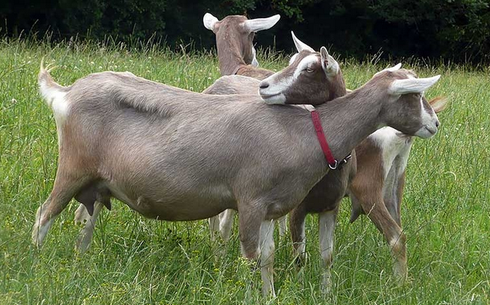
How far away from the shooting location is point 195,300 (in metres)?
4.98

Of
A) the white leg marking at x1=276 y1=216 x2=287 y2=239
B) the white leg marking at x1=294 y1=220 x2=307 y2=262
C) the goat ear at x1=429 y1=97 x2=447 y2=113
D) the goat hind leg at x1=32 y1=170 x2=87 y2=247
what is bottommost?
the white leg marking at x1=276 y1=216 x2=287 y2=239

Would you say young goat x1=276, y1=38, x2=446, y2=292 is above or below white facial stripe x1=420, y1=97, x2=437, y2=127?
below

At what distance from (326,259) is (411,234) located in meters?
0.95

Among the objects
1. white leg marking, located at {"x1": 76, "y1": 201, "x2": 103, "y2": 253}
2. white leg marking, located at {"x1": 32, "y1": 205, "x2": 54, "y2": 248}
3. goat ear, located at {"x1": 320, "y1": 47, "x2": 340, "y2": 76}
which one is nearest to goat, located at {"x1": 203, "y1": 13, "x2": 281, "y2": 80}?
white leg marking, located at {"x1": 76, "y1": 201, "x2": 103, "y2": 253}

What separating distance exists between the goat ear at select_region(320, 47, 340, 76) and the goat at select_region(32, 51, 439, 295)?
0.05 feet

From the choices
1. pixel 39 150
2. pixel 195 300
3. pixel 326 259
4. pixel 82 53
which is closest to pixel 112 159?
pixel 195 300

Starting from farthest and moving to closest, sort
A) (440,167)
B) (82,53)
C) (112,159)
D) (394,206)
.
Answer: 1. (82,53)
2. (440,167)
3. (394,206)
4. (112,159)

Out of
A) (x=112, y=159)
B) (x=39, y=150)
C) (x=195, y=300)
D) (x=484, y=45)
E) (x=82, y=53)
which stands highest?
(x=112, y=159)

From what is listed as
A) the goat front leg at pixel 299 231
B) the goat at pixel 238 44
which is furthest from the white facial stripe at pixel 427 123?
the goat at pixel 238 44

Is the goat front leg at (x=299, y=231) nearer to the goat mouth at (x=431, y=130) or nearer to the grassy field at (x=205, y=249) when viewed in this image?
the grassy field at (x=205, y=249)

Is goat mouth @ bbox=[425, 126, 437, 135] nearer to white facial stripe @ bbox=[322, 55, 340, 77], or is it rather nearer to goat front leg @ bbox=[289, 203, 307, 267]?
white facial stripe @ bbox=[322, 55, 340, 77]

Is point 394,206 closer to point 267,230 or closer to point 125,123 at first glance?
point 267,230

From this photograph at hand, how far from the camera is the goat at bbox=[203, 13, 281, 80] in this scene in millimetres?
8102

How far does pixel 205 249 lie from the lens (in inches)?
235
